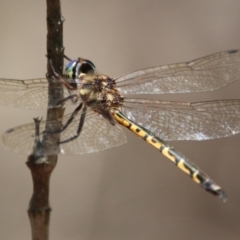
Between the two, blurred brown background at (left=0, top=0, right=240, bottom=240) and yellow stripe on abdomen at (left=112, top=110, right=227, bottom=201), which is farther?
blurred brown background at (left=0, top=0, right=240, bottom=240)

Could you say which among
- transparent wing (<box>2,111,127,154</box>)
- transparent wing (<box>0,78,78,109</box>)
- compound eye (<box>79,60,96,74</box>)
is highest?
compound eye (<box>79,60,96,74</box>)

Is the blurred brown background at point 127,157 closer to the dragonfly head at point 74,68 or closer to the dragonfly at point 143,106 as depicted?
the dragonfly at point 143,106

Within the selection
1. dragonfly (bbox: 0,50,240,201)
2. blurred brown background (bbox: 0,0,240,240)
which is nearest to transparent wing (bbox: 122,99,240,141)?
dragonfly (bbox: 0,50,240,201)

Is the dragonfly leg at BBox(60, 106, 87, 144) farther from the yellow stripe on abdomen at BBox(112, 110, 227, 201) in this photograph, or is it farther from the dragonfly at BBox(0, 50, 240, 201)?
the yellow stripe on abdomen at BBox(112, 110, 227, 201)

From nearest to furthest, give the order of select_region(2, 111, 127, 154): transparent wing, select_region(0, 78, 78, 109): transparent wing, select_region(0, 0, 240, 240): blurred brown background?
1. select_region(2, 111, 127, 154): transparent wing
2. select_region(0, 78, 78, 109): transparent wing
3. select_region(0, 0, 240, 240): blurred brown background

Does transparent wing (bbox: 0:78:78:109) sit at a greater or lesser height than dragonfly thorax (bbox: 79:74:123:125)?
lesser

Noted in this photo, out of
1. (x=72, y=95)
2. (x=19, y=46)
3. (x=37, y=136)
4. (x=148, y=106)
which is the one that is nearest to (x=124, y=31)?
(x=19, y=46)

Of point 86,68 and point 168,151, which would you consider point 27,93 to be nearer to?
point 86,68

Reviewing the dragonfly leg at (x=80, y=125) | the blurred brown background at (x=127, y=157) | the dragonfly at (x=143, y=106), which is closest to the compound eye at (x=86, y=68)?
the dragonfly at (x=143, y=106)
